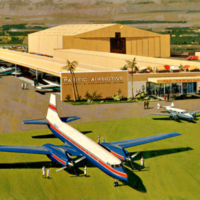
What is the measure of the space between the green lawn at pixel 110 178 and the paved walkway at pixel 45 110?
24.5ft

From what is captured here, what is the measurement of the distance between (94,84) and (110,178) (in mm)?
34438

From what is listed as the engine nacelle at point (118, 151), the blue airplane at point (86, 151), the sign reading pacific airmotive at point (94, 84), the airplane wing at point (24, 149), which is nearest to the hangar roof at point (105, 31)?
the sign reading pacific airmotive at point (94, 84)

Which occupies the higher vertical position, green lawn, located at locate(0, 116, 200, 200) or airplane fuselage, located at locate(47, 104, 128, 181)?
airplane fuselage, located at locate(47, 104, 128, 181)

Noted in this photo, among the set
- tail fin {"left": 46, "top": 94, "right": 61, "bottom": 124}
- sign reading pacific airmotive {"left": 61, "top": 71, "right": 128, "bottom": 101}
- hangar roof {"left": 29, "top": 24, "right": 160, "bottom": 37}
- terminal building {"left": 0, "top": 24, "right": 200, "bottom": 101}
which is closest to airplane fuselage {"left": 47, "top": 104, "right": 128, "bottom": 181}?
tail fin {"left": 46, "top": 94, "right": 61, "bottom": 124}

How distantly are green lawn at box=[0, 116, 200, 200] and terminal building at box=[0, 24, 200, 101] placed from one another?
2330 centimetres

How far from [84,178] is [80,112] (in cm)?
2451

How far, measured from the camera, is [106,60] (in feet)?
283

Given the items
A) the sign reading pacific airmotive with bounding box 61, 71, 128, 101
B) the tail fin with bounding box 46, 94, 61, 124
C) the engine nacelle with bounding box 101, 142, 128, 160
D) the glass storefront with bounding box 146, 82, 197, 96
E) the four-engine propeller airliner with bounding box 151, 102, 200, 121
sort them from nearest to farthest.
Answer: the engine nacelle with bounding box 101, 142, 128, 160
the tail fin with bounding box 46, 94, 61, 124
the four-engine propeller airliner with bounding box 151, 102, 200, 121
the sign reading pacific airmotive with bounding box 61, 71, 128, 101
the glass storefront with bounding box 146, 82, 197, 96

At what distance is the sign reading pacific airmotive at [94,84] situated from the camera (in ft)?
202

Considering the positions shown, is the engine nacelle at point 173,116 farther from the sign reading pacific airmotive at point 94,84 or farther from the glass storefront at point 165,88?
the glass storefront at point 165,88

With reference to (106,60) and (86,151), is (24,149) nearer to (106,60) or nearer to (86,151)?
(86,151)

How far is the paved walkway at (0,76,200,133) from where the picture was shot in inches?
1886

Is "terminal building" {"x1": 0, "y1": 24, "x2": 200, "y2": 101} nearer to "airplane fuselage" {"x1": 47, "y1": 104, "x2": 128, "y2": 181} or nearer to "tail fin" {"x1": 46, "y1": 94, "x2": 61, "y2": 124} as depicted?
"tail fin" {"x1": 46, "y1": 94, "x2": 61, "y2": 124}

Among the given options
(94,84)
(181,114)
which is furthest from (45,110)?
(181,114)
